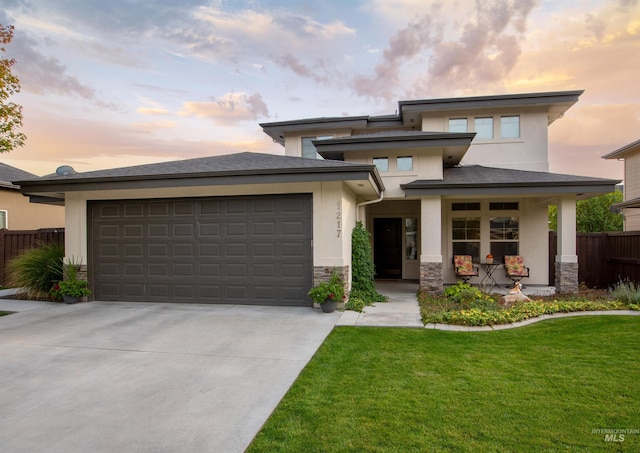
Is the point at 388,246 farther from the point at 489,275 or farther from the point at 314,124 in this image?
the point at 314,124

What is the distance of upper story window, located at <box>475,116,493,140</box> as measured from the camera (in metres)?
12.8

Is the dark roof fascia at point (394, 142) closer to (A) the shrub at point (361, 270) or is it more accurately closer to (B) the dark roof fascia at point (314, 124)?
(A) the shrub at point (361, 270)

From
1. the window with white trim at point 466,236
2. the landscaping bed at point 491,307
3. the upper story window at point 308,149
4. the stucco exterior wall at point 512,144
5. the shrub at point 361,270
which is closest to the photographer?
the landscaping bed at point 491,307

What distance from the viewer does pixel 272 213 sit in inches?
335

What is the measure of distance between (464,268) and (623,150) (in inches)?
453

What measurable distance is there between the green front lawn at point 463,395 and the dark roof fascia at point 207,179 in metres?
3.35

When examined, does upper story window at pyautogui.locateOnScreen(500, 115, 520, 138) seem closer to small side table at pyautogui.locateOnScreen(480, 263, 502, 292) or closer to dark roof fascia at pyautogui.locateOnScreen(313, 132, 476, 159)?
dark roof fascia at pyautogui.locateOnScreen(313, 132, 476, 159)


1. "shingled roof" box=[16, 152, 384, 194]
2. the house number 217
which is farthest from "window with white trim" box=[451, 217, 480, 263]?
the house number 217

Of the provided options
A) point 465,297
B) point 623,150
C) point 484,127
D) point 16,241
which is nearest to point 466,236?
point 484,127

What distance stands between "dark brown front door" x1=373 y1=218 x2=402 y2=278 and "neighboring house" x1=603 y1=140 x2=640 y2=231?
36.8ft

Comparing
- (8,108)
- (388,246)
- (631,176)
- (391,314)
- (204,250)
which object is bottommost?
(391,314)

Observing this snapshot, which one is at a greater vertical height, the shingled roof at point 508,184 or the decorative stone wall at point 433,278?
the shingled roof at point 508,184

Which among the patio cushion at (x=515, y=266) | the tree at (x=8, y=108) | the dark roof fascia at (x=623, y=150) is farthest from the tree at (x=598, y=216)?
the tree at (x=8, y=108)

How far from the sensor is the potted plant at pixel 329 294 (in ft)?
25.5
